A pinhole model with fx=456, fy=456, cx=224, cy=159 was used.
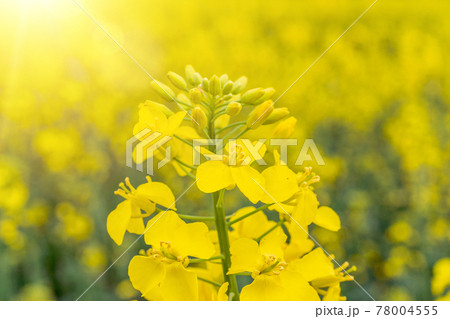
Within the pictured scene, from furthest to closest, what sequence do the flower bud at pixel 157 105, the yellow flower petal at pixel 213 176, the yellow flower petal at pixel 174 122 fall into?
the flower bud at pixel 157 105
the yellow flower petal at pixel 174 122
the yellow flower petal at pixel 213 176

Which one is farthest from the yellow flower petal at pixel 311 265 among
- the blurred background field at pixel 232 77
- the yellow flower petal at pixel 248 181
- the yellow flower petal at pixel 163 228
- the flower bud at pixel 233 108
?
the blurred background field at pixel 232 77

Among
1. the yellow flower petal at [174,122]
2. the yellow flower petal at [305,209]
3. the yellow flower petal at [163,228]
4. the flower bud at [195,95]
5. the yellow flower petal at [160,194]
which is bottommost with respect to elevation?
the yellow flower petal at [163,228]

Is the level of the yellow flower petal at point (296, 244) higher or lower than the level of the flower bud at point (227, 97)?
lower

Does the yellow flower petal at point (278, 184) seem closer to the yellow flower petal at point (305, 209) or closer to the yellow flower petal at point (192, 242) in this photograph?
the yellow flower petal at point (305, 209)

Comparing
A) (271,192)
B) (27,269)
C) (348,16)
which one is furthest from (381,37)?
(271,192)

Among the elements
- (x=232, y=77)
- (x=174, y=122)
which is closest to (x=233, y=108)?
(x=174, y=122)
